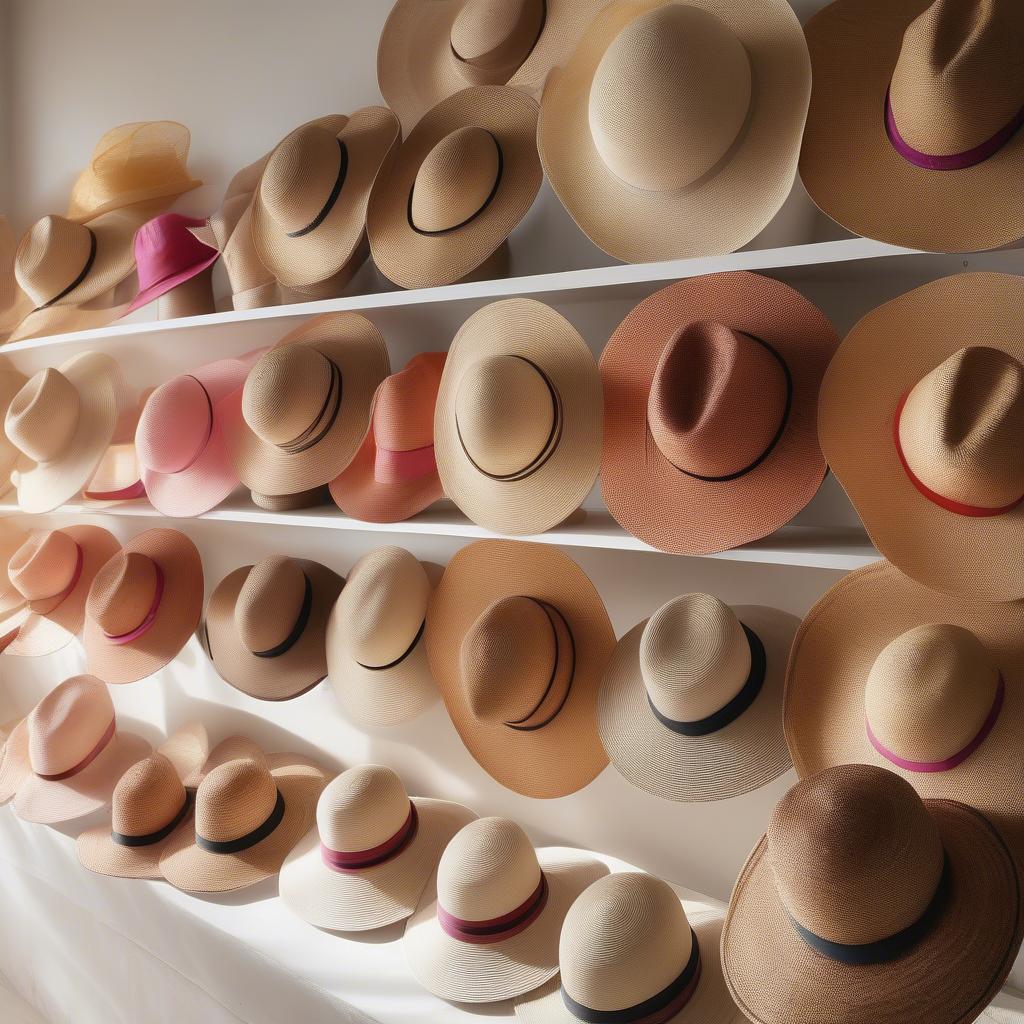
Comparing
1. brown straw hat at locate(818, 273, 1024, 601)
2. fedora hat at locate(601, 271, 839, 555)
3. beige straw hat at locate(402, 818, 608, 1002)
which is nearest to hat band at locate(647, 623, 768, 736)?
fedora hat at locate(601, 271, 839, 555)

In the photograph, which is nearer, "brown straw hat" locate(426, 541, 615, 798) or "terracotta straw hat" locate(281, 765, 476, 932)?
"brown straw hat" locate(426, 541, 615, 798)

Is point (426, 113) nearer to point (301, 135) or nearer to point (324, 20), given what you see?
point (301, 135)

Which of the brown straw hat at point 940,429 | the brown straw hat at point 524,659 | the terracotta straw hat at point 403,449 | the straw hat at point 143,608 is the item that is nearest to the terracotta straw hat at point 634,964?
the brown straw hat at point 524,659

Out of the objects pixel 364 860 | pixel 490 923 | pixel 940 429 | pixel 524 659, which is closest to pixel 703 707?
pixel 524 659

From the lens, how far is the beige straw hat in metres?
1.45

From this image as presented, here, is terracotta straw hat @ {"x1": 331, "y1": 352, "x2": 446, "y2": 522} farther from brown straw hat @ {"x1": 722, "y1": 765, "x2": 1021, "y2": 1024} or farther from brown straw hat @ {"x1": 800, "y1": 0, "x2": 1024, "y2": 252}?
brown straw hat @ {"x1": 722, "y1": 765, "x2": 1021, "y2": 1024}

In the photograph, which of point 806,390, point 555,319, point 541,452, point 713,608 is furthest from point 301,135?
point 713,608

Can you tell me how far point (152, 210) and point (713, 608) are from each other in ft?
6.16

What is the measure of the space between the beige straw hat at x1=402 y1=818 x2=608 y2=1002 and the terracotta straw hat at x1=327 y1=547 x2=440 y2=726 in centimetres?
28

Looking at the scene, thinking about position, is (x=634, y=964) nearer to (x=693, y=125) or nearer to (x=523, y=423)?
(x=523, y=423)

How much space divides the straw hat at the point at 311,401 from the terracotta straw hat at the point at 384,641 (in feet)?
0.74

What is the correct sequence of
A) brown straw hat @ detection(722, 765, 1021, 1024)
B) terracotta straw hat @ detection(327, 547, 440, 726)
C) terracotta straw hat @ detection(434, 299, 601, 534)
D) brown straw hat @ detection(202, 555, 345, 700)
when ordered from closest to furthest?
1. brown straw hat @ detection(722, 765, 1021, 1024)
2. terracotta straw hat @ detection(434, 299, 601, 534)
3. terracotta straw hat @ detection(327, 547, 440, 726)
4. brown straw hat @ detection(202, 555, 345, 700)

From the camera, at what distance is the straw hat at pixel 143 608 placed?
6.67 feet

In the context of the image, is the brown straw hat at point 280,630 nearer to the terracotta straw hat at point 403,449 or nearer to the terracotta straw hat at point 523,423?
the terracotta straw hat at point 403,449
